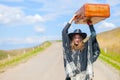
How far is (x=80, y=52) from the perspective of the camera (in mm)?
8055

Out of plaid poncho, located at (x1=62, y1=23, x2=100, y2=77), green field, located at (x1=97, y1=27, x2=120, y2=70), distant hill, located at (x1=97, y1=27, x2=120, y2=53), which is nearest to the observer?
plaid poncho, located at (x1=62, y1=23, x2=100, y2=77)

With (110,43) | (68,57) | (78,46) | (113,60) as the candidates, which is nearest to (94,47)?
(78,46)

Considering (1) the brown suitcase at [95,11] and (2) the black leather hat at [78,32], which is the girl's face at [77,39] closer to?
(2) the black leather hat at [78,32]

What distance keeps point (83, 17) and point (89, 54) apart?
2.24 feet

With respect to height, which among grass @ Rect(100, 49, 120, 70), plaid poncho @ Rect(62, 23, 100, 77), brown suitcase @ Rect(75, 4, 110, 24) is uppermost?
brown suitcase @ Rect(75, 4, 110, 24)

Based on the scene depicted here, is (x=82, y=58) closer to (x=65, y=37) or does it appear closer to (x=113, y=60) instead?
(x=65, y=37)

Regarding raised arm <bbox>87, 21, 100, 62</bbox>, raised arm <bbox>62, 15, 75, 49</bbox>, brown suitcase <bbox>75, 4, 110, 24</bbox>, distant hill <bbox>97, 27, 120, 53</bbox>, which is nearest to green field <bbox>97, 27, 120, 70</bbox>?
distant hill <bbox>97, 27, 120, 53</bbox>

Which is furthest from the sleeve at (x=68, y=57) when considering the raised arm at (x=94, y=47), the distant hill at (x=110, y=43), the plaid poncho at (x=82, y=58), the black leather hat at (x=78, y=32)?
the distant hill at (x=110, y=43)

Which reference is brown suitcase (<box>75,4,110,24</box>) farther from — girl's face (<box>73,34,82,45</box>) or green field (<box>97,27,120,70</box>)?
green field (<box>97,27,120,70</box>)

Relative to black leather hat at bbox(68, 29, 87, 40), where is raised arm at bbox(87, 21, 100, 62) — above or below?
below

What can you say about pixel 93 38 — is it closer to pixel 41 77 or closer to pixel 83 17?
pixel 83 17

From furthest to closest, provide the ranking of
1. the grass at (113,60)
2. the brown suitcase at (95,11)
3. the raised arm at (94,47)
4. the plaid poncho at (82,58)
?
the grass at (113,60) → the raised arm at (94,47) → the plaid poncho at (82,58) → the brown suitcase at (95,11)

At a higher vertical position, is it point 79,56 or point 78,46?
point 78,46

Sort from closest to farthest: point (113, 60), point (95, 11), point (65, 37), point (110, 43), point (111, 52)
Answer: point (95, 11), point (65, 37), point (113, 60), point (111, 52), point (110, 43)
